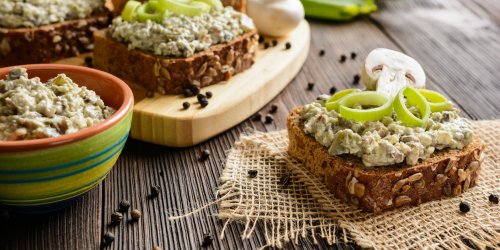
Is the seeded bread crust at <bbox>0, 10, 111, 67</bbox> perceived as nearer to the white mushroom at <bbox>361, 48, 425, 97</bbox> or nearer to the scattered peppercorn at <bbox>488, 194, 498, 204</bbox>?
the white mushroom at <bbox>361, 48, 425, 97</bbox>

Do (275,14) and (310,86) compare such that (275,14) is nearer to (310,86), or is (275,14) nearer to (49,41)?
(310,86)

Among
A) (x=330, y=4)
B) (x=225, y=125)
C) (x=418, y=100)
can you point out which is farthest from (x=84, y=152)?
(x=330, y=4)

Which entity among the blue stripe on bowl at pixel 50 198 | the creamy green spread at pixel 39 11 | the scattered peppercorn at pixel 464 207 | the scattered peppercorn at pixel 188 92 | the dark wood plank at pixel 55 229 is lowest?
the dark wood plank at pixel 55 229

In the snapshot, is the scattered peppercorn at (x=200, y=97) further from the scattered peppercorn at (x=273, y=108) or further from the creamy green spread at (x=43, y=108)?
the creamy green spread at (x=43, y=108)

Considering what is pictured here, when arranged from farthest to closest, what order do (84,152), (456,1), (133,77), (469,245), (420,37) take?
(456,1), (420,37), (133,77), (469,245), (84,152)

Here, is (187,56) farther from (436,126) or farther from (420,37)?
(420,37)

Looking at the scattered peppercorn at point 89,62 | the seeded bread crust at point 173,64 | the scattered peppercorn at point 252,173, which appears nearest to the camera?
the scattered peppercorn at point 252,173

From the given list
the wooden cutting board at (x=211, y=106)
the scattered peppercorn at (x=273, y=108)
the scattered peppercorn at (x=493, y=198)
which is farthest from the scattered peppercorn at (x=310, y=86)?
the scattered peppercorn at (x=493, y=198)

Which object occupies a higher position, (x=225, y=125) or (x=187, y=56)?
(x=187, y=56)
